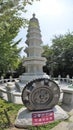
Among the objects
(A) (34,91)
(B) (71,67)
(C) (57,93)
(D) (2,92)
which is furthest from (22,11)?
(B) (71,67)

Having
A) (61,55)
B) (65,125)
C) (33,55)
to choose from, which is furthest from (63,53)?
(65,125)

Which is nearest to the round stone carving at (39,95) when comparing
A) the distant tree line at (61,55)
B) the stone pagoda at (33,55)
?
the stone pagoda at (33,55)

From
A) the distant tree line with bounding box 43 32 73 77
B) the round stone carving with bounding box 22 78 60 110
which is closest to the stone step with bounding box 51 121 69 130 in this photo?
the round stone carving with bounding box 22 78 60 110

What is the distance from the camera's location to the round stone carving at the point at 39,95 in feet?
27.2

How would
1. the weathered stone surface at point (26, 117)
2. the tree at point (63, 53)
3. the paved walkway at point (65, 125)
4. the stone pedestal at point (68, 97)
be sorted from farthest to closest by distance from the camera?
the tree at point (63, 53) → the stone pedestal at point (68, 97) → the weathered stone surface at point (26, 117) → the paved walkway at point (65, 125)

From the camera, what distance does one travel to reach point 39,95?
27.4 ft

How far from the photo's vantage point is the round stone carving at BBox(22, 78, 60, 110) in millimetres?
8281

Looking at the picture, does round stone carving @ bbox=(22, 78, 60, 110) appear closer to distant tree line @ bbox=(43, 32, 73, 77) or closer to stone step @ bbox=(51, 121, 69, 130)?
stone step @ bbox=(51, 121, 69, 130)

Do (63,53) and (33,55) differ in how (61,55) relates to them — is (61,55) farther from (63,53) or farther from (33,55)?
(33,55)

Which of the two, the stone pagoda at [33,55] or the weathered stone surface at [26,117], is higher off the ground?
the stone pagoda at [33,55]

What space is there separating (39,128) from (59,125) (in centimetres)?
71

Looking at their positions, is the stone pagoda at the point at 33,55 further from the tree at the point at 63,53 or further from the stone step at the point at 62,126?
the stone step at the point at 62,126

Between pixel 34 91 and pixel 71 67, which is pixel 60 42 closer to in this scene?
pixel 71 67

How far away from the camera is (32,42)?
22.6 m
